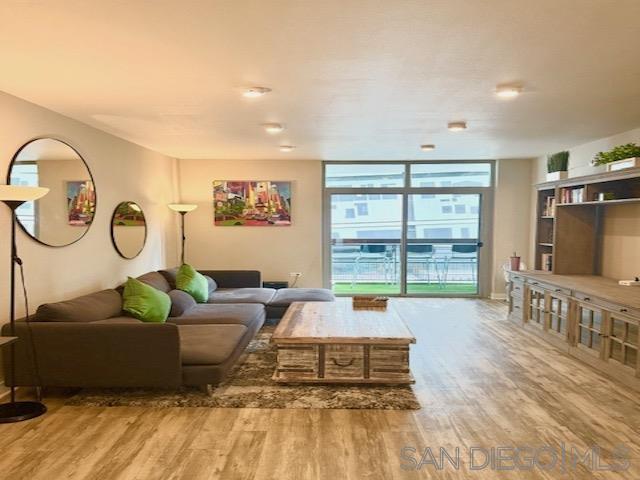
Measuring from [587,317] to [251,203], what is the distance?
4.98 m

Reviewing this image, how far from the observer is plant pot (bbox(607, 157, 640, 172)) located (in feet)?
12.4

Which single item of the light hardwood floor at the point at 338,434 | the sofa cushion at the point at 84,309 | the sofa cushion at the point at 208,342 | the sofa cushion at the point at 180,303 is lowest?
the light hardwood floor at the point at 338,434

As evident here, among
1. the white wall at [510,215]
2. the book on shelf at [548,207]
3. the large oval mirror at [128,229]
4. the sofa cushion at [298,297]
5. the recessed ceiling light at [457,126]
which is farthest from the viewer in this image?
the white wall at [510,215]

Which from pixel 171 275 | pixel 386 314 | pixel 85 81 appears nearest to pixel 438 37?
pixel 85 81

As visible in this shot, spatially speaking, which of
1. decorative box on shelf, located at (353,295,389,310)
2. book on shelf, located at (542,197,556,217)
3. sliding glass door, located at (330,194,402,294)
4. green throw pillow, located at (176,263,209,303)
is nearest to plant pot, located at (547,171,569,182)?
book on shelf, located at (542,197,556,217)

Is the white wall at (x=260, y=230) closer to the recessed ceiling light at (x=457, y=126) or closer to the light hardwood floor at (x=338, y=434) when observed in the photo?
the recessed ceiling light at (x=457, y=126)

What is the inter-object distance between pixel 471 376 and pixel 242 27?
3275 mm

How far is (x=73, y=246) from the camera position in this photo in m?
4.03

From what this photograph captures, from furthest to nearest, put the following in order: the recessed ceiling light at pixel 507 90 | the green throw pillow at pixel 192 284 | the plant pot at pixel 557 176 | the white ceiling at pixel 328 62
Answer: the plant pot at pixel 557 176 < the green throw pillow at pixel 192 284 < the recessed ceiling light at pixel 507 90 < the white ceiling at pixel 328 62

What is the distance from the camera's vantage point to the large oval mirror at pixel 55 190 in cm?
339

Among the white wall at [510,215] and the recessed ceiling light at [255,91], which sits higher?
the recessed ceiling light at [255,91]

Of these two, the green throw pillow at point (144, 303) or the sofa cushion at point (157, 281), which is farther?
the sofa cushion at point (157, 281)

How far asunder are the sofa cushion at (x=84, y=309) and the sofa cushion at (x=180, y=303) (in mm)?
547

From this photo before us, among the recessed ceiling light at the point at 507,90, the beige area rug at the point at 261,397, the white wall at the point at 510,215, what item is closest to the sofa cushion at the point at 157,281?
the beige area rug at the point at 261,397
